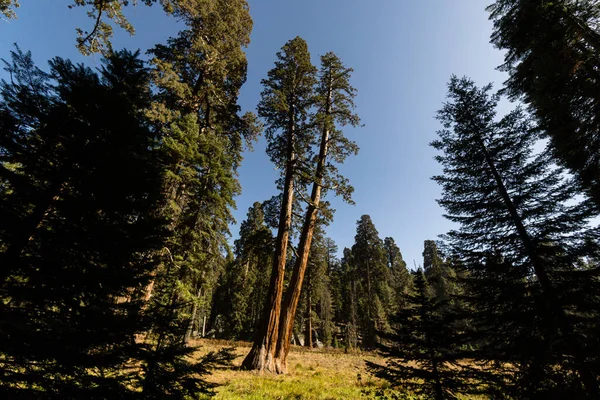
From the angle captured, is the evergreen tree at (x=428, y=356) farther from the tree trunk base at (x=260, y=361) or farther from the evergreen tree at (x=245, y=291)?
the evergreen tree at (x=245, y=291)

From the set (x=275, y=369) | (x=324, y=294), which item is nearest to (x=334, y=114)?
(x=275, y=369)

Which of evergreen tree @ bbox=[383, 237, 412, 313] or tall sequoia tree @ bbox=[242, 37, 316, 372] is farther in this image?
evergreen tree @ bbox=[383, 237, 412, 313]

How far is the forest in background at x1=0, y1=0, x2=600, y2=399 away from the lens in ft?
10.3

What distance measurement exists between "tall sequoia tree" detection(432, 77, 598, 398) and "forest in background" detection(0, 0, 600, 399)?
6cm

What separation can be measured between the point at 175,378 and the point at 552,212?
1068 cm

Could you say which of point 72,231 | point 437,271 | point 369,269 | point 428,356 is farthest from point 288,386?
point 437,271

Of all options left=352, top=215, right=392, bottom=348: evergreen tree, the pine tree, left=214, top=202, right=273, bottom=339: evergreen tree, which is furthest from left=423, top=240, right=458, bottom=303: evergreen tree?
the pine tree

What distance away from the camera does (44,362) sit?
2.91m

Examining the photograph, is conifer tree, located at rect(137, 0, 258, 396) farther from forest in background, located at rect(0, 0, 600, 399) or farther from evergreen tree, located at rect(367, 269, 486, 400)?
evergreen tree, located at rect(367, 269, 486, 400)

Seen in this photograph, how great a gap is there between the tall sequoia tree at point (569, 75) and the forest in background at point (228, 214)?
0.05m

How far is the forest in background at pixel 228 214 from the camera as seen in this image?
3.13 metres

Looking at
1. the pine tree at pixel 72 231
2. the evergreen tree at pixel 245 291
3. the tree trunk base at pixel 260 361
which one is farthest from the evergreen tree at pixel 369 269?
the pine tree at pixel 72 231

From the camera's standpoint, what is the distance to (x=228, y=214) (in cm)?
1264

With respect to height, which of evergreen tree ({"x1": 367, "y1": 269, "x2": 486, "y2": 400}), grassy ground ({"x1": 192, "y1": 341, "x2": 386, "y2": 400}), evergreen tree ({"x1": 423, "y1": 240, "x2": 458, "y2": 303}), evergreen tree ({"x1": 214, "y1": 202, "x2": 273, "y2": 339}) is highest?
evergreen tree ({"x1": 423, "y1": 240, "x2": 458, "y2": 303})
